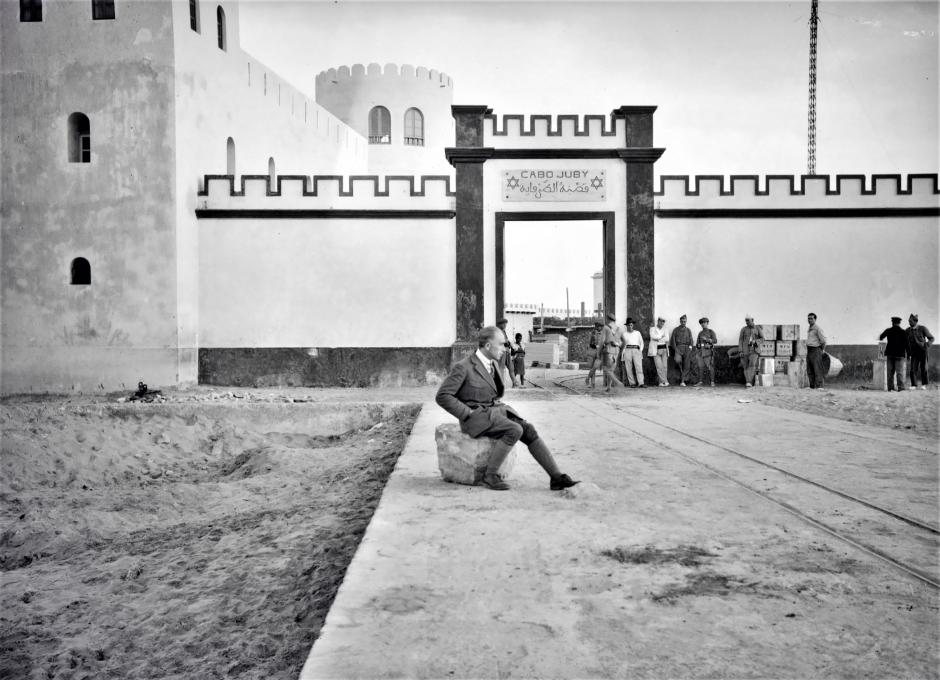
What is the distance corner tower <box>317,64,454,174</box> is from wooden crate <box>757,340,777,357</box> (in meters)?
16.1

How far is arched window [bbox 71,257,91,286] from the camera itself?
16312 millimetres

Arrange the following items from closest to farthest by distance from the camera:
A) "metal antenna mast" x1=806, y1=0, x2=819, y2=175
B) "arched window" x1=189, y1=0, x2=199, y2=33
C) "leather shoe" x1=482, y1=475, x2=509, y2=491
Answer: "leather shoe" x1=482, y1=475, x2=509, y2=491
"arched window" x1=189, y1=0, x2=199, y2=33
"metal antenna mast" x1=806, y1=0, x2=819, y2=175

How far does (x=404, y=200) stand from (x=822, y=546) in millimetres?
13917

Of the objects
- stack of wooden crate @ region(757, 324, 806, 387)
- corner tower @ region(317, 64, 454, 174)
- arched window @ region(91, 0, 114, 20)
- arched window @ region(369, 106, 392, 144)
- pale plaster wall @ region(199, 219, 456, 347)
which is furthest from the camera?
arched window @ region(369, 106, 392, 144)

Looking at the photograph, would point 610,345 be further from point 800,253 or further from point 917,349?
point 917,349

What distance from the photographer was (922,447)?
306 inches

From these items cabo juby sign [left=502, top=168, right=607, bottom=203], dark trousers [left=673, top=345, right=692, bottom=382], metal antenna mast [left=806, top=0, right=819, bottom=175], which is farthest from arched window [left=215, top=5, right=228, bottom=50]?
metal antenna mast [left=806, top=0, right=819, bottom=175]

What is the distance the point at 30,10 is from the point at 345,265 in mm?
8725

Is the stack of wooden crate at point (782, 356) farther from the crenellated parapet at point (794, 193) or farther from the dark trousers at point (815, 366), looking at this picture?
the crenellated parapet at point (794, 193)

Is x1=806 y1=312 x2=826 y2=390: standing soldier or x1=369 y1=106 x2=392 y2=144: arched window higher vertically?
x1=369 y1=106 x2=392 y2=144: arched window

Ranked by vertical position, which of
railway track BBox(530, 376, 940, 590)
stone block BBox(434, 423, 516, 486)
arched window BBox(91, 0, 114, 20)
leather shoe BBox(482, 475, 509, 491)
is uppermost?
arched window BBox(91, 0, 114, 20)

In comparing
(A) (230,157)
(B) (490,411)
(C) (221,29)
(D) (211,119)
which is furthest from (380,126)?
(B) (490,411)

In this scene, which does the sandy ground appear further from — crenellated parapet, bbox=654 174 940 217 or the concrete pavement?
crenellated parapet, bbox=654 174 940 217

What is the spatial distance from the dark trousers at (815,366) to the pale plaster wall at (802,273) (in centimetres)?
103
